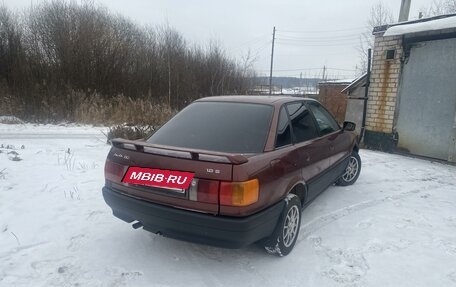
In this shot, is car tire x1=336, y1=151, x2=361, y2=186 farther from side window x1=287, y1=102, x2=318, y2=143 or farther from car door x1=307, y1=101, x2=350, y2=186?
side window x1=287, y1=102, x2=318, y2=143

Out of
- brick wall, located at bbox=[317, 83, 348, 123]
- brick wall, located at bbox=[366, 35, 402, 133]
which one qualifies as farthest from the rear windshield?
brick wall, located at bbox=[317, 83, 348, 123]

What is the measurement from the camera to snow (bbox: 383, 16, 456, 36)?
675 centimetres

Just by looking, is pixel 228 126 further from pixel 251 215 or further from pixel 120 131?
pixel 120 131

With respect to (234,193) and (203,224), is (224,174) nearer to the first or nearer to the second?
(234,193)

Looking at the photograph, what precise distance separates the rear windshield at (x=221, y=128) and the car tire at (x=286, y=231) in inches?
25.4

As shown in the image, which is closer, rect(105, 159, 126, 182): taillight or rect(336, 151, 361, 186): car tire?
rect(105, 159, 126, 182): taillight

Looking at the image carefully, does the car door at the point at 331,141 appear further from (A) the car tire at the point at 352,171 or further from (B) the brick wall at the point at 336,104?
(B) the brick wall at the point at 336,104

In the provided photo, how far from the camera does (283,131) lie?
3365 mm

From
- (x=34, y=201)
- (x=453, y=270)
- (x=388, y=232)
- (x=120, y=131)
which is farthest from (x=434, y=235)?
(x=120, y=131)

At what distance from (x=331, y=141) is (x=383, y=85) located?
4.89m

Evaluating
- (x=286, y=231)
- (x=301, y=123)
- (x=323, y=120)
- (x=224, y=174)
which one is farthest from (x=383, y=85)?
(x=224, y=174)

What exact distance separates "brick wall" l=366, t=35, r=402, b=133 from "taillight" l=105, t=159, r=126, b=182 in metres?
7.26

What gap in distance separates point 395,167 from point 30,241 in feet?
21.5

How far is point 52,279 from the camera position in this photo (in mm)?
2725
